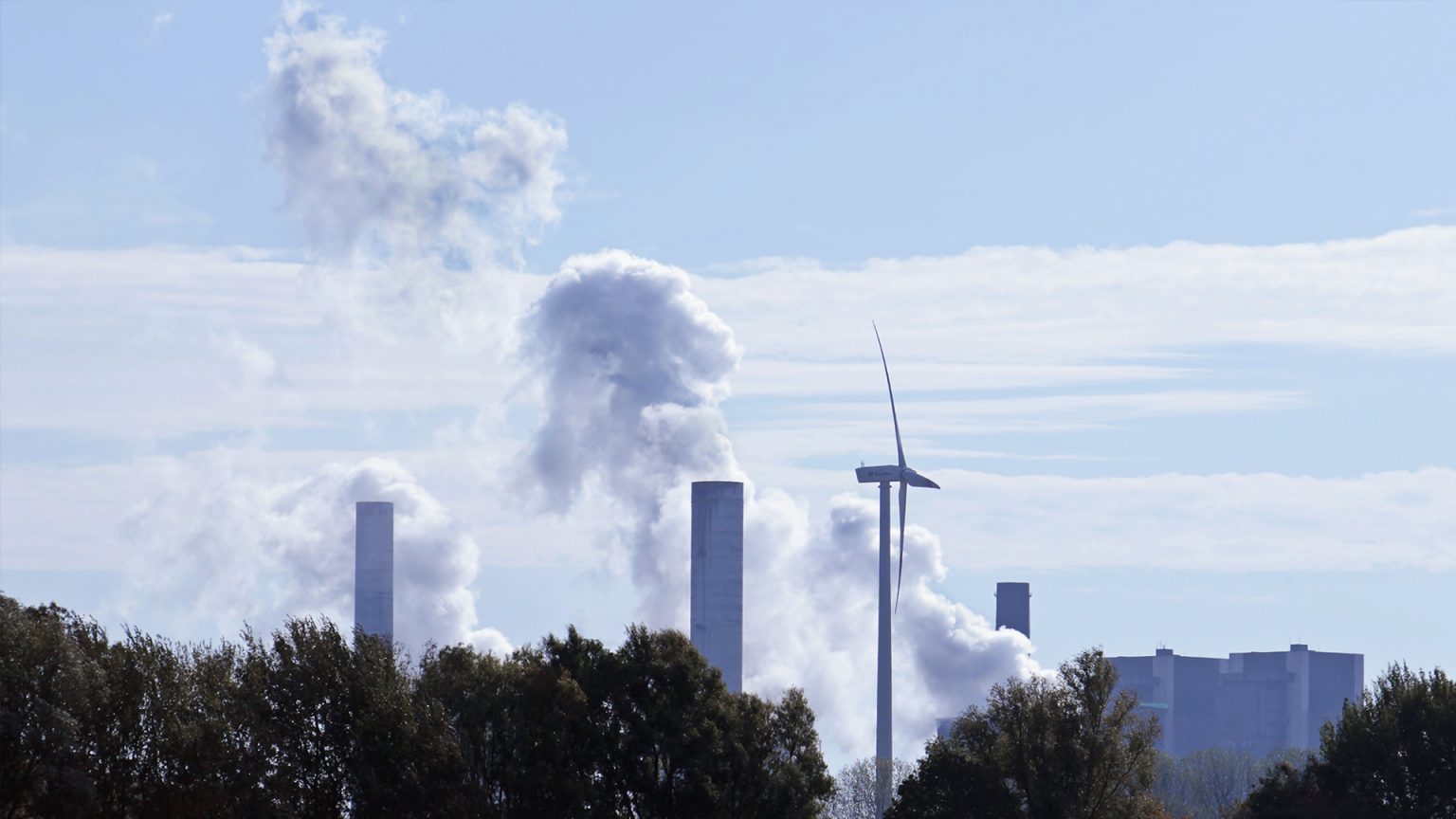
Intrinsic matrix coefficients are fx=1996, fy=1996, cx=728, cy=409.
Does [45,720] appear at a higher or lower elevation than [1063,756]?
higher

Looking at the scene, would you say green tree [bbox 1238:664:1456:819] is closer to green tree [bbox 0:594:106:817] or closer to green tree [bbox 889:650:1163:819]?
green tree [bbox 889:650:1163:819]

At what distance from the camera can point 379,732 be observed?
6688cm

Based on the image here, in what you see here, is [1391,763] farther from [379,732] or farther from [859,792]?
[859,792]

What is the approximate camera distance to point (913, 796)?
3108 inches

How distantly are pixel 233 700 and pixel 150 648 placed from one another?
333 centimetres

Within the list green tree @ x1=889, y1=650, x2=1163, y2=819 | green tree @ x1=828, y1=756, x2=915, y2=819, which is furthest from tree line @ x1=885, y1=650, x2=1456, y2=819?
green tree @ x1=828, y1=756, x2=915, y2=819

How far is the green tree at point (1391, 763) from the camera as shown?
81.0 meters

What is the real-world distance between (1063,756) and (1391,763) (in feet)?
52.2

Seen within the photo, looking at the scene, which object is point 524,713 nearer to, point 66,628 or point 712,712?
point 712,712

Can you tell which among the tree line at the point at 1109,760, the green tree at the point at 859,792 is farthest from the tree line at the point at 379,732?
the green tree at the point at 859,792

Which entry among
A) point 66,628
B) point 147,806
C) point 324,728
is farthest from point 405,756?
point 66,628

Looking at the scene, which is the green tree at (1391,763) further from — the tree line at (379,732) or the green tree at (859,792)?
the green tree at (859,792)

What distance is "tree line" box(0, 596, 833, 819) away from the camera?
6138cm

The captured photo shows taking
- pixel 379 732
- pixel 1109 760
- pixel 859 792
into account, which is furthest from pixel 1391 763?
pixel 859 792
